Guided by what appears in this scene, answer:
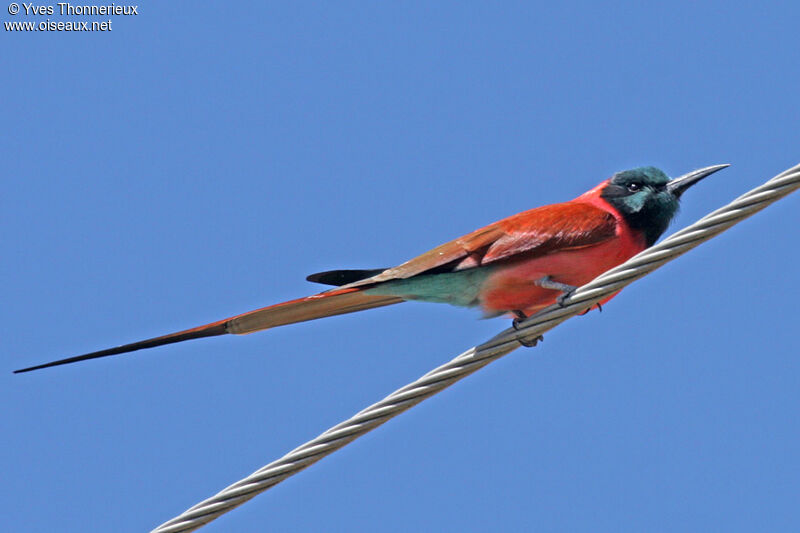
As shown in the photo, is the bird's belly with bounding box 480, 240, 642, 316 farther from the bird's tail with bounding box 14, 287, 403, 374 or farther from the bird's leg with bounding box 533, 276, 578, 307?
the bird's tail with bounding box 14, 287, 403, 374

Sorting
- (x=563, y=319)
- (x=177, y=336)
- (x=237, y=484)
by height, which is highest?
(x=177, y=336)

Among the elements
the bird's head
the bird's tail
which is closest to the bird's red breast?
the bird's head

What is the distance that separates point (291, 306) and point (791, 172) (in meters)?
2.54

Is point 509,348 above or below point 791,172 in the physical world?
below

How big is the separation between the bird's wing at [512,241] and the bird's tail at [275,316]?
4.4 inches

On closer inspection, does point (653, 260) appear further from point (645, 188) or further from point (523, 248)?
point (645, 188)

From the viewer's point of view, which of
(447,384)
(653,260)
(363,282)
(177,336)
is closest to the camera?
(653,260)

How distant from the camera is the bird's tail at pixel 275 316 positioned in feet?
17.2

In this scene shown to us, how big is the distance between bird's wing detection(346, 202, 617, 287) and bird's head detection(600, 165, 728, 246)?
0.76ft

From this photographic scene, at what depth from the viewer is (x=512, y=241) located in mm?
6023

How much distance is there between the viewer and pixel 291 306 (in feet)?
18.6

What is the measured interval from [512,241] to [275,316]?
4.24 ft

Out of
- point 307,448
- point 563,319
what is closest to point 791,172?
point 563,319

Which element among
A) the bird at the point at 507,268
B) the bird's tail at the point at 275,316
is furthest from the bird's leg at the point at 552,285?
the bird's tail at the point at 275,316
